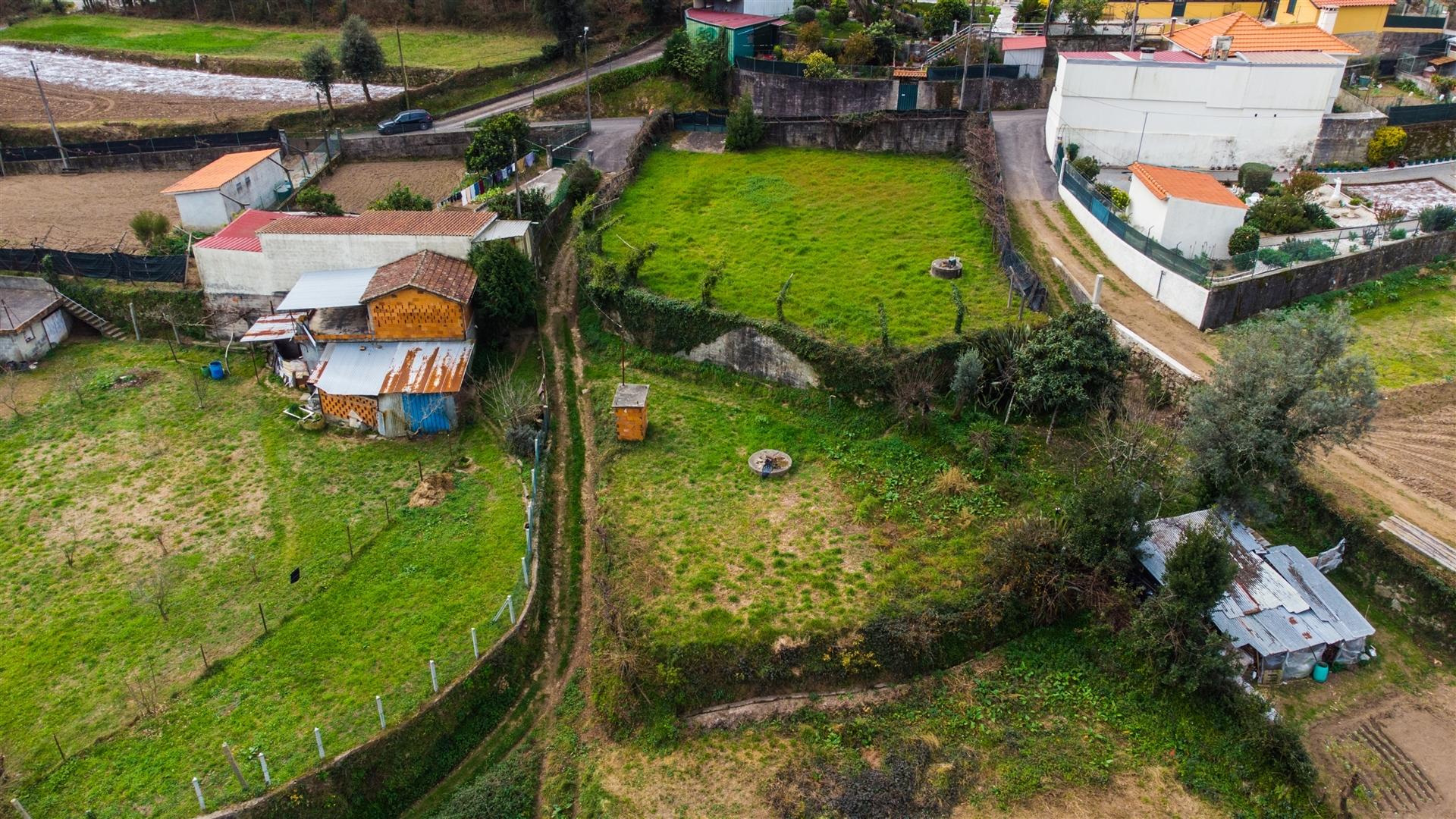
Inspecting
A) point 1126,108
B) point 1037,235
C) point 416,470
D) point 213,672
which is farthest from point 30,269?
point 1126,108

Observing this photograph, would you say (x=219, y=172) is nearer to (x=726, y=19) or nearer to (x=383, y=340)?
(x=383, y=340)

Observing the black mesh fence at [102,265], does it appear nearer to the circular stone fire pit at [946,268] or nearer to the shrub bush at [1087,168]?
the circular stone fire pit at [946,268]

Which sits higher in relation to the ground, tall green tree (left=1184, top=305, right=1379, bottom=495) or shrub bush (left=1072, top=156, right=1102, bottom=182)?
shrub bush (left=1072, top=156, right=1102, bottom=182)

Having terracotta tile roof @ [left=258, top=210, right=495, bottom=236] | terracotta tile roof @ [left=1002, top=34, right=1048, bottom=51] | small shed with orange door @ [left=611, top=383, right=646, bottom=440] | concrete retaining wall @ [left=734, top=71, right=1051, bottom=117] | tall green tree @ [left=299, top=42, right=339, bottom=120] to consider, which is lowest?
small shed with orange door @ [left=611, top=383, right=646, bottom=440]

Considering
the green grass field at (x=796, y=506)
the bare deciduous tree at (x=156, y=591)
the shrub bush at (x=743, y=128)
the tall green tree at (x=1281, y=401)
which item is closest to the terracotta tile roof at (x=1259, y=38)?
the shrub bush at (x=743, y=128)

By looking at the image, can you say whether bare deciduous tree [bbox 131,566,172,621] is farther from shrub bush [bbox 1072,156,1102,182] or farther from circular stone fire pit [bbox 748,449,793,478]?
shrub bush [bbox 1072,156,1102,182]

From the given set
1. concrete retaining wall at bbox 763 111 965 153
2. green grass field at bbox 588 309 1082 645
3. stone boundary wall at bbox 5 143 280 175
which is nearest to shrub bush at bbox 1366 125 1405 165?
concrete retaining wall at bbox 763 111 965 153
